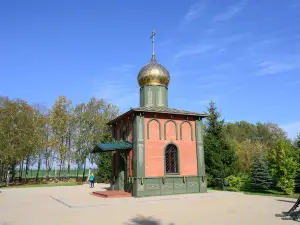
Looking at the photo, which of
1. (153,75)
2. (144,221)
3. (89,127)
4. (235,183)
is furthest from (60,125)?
(144,221)

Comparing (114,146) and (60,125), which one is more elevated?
(60,125)

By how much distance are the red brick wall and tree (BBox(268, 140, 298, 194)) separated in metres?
5.35

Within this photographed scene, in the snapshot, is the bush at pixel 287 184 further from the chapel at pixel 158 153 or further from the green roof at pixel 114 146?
the green roof at pixel 114 146

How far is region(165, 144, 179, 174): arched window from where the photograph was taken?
57.4 ft

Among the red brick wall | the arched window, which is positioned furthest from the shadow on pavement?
the arched window

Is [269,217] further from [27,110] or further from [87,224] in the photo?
[27,110]

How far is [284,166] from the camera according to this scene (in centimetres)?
1731

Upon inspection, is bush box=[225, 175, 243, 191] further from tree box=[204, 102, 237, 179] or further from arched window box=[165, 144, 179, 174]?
arched window box=[165, 144, 179, 174]

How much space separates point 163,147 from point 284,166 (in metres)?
7.94

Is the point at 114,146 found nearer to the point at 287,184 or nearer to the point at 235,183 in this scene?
the point at 235,183

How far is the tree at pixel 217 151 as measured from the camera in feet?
75.5

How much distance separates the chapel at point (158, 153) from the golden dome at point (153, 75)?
329cm

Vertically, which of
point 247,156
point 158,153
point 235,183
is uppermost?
point 247,156

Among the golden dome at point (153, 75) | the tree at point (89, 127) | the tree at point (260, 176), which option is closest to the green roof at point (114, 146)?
the golden dome at point (153, 75)
